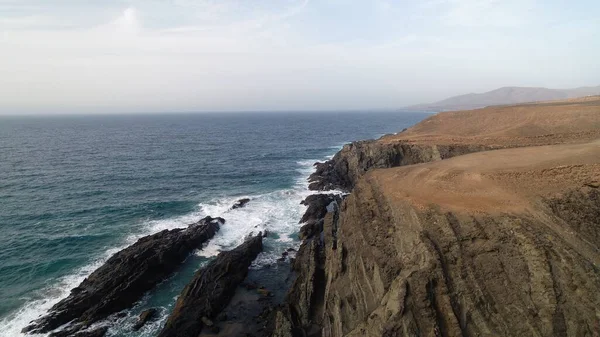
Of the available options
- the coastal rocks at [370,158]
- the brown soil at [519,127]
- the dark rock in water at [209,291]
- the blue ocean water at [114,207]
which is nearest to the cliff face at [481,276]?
the dark rock in water at [209,291]

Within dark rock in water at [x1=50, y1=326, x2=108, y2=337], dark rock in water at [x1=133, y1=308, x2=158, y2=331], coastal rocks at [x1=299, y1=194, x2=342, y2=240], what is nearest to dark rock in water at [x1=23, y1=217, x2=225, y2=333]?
dark rock in water at [x1=50, y1=326, x2=108, y2=337]

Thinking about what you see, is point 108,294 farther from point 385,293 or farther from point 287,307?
point 385,293

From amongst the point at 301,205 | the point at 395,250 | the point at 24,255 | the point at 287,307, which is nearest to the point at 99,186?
the point at 24,255

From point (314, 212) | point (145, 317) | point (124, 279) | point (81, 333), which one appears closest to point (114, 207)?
point (124, 279)

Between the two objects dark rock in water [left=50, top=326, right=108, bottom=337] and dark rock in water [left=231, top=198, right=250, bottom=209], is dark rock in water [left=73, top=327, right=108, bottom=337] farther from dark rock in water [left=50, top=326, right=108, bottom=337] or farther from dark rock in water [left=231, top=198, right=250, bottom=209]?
dark rock in water [left=231, top=198, right=250, bottom=209]

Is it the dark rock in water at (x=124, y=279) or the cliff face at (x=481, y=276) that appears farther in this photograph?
the dark rock in water at (x=124, y=279)

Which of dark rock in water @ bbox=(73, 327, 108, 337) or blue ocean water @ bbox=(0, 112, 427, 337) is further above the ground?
blue ocean water @ bbox=(0, 112, 427, 337)

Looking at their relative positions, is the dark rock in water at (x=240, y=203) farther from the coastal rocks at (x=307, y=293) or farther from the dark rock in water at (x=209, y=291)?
the coastal rocks at (x=307, y=293)
